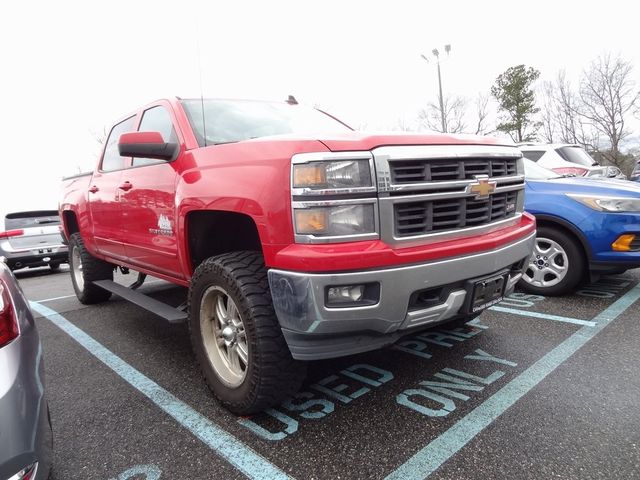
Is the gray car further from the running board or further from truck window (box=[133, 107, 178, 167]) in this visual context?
truck window (box=[133, 107, 178, 167])

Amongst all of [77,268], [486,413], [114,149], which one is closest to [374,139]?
[486,413]

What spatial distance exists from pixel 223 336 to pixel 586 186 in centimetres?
365

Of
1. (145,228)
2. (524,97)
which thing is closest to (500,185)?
(145,228)

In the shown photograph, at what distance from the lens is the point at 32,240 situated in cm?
974

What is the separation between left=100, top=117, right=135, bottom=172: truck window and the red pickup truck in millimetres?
1247

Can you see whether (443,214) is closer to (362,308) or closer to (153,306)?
(362,308)

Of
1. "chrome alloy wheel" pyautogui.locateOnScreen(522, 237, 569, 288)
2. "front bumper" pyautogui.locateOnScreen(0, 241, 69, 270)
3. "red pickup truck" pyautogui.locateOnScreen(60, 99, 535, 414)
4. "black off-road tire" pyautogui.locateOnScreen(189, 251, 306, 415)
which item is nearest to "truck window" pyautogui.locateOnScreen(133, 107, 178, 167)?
"red pickup truck" pyautogui.locateOnScreen(60, 99, 535, 414)

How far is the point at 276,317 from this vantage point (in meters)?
2.09

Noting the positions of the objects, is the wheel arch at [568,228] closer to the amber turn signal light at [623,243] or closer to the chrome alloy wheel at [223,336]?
the amber turn signal light at [623,243]

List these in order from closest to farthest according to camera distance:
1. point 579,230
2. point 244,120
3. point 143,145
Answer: point 143,145
point 244,120
point 579,230

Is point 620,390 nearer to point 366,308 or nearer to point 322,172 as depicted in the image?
point 366,308

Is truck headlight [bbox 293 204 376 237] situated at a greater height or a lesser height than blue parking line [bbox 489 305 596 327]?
greater

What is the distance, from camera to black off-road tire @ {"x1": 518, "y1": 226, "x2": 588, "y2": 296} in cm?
402

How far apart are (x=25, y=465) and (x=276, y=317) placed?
1088 millimetres
